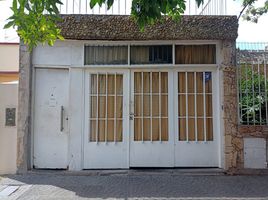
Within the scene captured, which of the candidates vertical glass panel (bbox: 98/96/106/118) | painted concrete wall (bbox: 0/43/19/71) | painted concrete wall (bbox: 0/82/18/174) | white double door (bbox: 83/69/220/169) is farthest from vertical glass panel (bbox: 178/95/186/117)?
painted concrete wall (bbox: 0/43/19/71)

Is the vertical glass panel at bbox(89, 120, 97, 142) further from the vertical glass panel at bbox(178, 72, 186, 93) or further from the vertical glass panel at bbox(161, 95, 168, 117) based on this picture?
the vertical glass panel at bbox(178, 72, 186, 93)

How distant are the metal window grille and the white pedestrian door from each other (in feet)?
13.1

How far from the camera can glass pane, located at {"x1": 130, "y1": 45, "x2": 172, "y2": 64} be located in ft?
28.2

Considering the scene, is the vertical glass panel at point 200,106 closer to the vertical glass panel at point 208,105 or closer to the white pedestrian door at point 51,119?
the vertical glass panel at point 208,105

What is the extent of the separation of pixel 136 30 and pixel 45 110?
2770 millimetres

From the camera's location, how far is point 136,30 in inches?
327

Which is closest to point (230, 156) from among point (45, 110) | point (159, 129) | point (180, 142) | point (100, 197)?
point (180, 142)

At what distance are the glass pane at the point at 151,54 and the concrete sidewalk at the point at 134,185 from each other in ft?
8.22

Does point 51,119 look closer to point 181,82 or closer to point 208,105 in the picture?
point 181,82

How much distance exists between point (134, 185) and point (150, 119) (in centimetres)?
190

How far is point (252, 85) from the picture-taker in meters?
8.39

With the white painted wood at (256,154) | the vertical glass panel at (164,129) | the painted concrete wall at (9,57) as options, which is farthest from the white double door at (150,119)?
the painted concrete wall at (9,57)

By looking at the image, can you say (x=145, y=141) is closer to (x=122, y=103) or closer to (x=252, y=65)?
(x=122, y=103)

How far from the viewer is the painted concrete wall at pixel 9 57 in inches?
714
